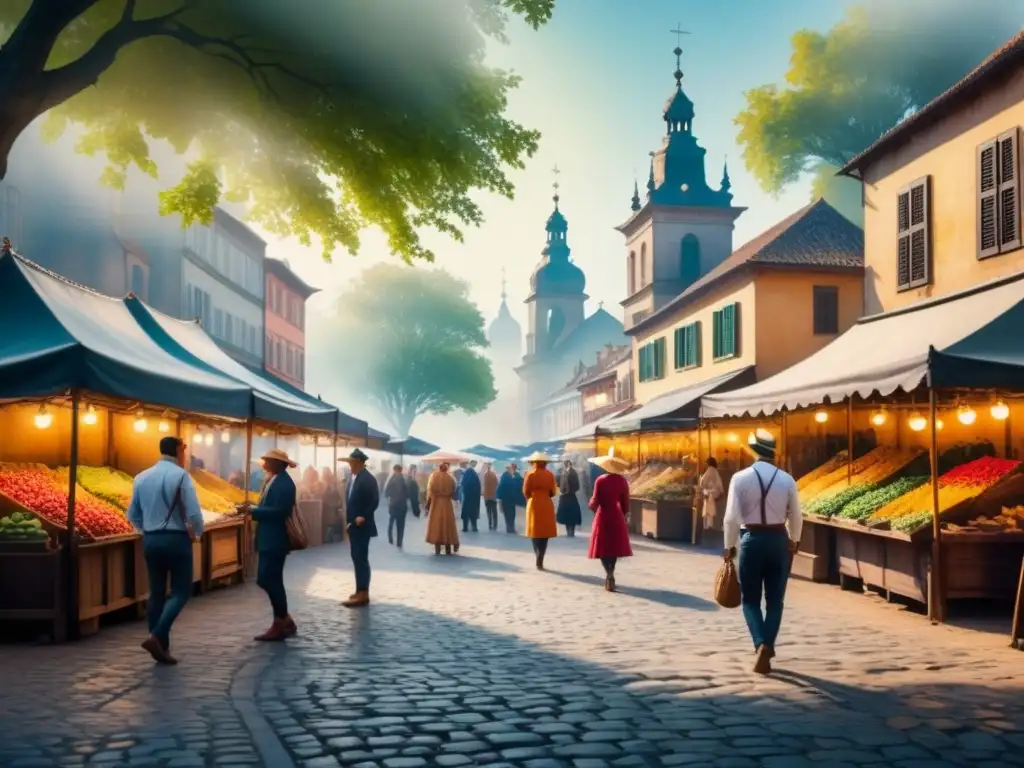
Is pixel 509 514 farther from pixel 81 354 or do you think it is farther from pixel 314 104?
pixel 81 354

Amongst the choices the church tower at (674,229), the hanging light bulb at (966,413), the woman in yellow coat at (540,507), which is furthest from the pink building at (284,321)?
the hanging light bulb at (966,413)

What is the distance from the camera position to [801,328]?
30578 mm

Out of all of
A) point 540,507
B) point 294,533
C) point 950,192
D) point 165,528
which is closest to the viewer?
point 165,528

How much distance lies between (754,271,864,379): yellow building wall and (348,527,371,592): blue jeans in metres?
18.9

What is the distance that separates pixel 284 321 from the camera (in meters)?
63.5

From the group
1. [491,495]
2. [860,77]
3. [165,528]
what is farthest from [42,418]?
[860,77]

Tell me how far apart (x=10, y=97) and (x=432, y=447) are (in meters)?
33.1

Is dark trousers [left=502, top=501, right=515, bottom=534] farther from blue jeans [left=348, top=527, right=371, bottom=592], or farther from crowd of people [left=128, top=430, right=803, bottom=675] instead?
blue jeans [left=348, top=527, right=371, bottom=592]

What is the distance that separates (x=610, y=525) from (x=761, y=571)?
20.6 ft

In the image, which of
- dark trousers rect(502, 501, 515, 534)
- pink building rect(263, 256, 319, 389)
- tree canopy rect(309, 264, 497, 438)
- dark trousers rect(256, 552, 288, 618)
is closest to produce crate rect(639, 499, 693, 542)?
dark trousers rect(502, 501, 515, 534)

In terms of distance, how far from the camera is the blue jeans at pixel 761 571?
903 cm

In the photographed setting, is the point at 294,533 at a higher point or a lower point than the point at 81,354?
lower

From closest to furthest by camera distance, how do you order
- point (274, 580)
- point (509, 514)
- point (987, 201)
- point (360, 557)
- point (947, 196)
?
point (274, 580)
point (360, 557)
point (987, 201)
point (947, 196)
point (509, 514)

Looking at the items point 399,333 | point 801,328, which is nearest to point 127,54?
point 801,328
